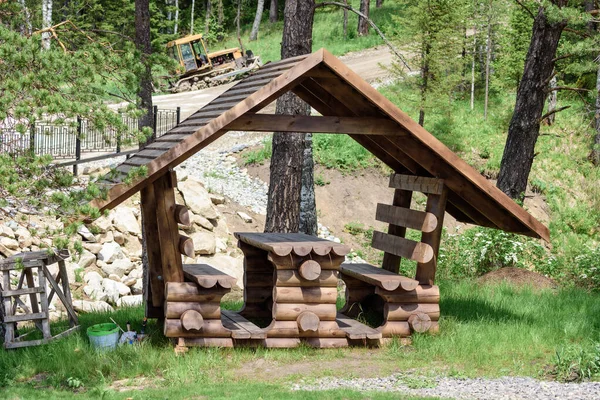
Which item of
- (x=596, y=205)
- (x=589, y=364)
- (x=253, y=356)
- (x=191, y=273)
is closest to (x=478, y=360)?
(x=589, y=364)

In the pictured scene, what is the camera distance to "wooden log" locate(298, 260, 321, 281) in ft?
27.0

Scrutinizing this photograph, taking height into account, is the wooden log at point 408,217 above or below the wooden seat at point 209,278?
above

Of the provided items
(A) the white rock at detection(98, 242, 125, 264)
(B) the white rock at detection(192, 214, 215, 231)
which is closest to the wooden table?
(A) the white rock at detection(98, 242, 125, 264)

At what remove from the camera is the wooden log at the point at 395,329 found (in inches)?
346

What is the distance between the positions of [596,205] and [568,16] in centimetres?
1277

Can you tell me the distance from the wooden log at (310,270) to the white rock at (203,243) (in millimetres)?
8184

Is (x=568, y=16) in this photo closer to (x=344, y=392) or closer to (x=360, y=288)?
(x=360, y=288)

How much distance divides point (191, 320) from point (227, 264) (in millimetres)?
7892

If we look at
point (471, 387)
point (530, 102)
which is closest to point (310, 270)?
point (471, 387)

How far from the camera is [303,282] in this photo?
8367 mm

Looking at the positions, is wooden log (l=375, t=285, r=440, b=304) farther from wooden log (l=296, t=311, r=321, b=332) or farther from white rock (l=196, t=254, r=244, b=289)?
white rock (l=196, t=254, r=244, b=289)

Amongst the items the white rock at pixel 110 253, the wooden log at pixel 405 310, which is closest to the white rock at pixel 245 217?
the white rock at pixel 110 253

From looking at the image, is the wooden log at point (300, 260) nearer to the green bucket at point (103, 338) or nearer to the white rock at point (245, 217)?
the green bucket at point (103, 338)

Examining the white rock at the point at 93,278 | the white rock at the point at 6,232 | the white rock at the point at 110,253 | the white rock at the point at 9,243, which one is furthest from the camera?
the white rock at the point at 110,253
